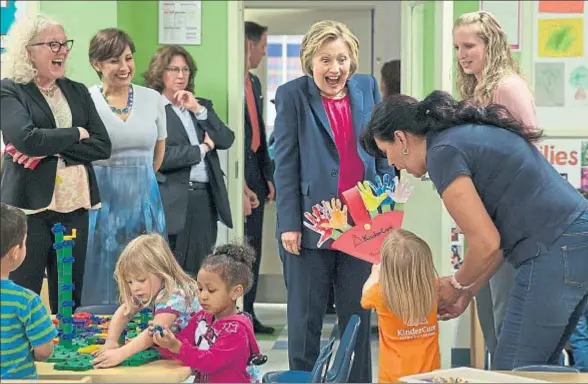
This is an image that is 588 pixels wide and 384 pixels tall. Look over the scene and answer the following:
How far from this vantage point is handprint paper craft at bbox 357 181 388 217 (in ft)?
11.5

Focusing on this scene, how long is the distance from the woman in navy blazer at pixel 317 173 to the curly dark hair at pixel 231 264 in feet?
1.04

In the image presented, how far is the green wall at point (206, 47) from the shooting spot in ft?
20.6

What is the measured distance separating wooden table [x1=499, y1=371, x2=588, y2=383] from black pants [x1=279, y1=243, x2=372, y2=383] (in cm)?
125

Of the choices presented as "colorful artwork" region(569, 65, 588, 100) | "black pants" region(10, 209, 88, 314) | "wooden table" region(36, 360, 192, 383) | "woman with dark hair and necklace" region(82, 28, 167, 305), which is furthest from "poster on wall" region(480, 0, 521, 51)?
"wooden table" region(36, 360, 192, 383)

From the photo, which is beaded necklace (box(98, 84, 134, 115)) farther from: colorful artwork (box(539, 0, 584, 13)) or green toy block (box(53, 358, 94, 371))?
colorful artwork (box(539, 0, 584, 13))

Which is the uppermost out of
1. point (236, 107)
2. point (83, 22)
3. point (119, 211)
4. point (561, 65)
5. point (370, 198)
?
point (83, 22)

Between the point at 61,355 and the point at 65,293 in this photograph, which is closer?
the point at 61,355

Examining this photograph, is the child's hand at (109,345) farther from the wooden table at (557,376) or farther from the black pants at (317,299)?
the wooden table at (557,376)

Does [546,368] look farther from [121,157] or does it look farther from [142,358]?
[121,157]

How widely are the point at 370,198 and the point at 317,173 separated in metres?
0.26

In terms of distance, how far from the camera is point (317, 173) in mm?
3686

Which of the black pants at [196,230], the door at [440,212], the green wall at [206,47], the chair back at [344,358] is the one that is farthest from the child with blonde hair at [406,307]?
the green wall at [206,47]

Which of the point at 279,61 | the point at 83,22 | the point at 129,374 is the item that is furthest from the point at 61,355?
the point at 279,61

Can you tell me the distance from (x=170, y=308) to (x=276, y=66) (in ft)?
19.0
